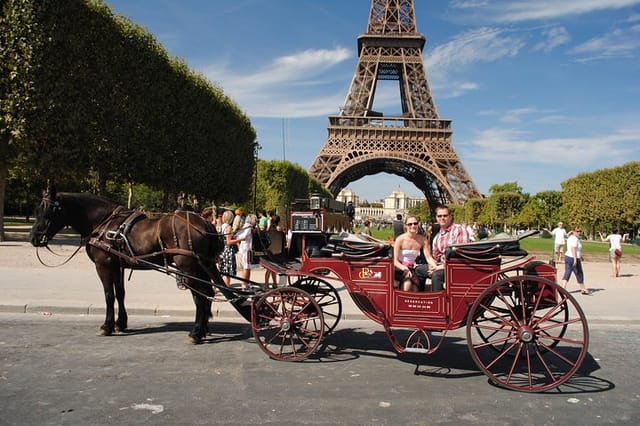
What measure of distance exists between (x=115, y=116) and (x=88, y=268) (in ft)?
34.7

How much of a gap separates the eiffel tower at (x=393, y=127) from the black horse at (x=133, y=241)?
4989cm

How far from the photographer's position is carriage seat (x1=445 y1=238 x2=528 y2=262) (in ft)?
18.9

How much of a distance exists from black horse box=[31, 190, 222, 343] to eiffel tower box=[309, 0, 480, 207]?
49885mm

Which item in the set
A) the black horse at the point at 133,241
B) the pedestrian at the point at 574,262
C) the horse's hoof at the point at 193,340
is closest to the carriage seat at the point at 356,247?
the black horse at the point at 133,241

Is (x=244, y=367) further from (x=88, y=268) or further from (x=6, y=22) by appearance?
(x=6, y=22)

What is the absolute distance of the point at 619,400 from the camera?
5.13 metres

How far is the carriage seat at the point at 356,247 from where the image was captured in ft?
20.4

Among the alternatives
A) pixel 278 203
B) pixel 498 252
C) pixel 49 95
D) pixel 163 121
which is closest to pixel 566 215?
pixel 278 203

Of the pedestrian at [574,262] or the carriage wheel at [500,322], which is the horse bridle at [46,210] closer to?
the carriage wheel at [500,322]

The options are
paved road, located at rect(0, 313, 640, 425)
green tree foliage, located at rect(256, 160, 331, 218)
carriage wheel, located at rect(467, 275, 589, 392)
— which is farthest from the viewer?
green tree foliage, located at rect(256, 160, 331, 218)

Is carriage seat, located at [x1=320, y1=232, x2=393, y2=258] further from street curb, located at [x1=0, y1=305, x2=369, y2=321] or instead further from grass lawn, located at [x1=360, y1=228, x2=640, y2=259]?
grass lawn, located at [x1=360, y1=228, x2=640, y2=259]

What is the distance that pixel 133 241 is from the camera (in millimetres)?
7375

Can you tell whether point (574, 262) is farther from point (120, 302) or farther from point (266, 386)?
point (120, 302)

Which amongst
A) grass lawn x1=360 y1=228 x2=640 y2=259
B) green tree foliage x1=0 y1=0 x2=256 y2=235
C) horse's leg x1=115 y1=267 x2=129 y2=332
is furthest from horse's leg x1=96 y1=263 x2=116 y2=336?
grass lawn x1=360 y1=228 x2=640 y2=259
